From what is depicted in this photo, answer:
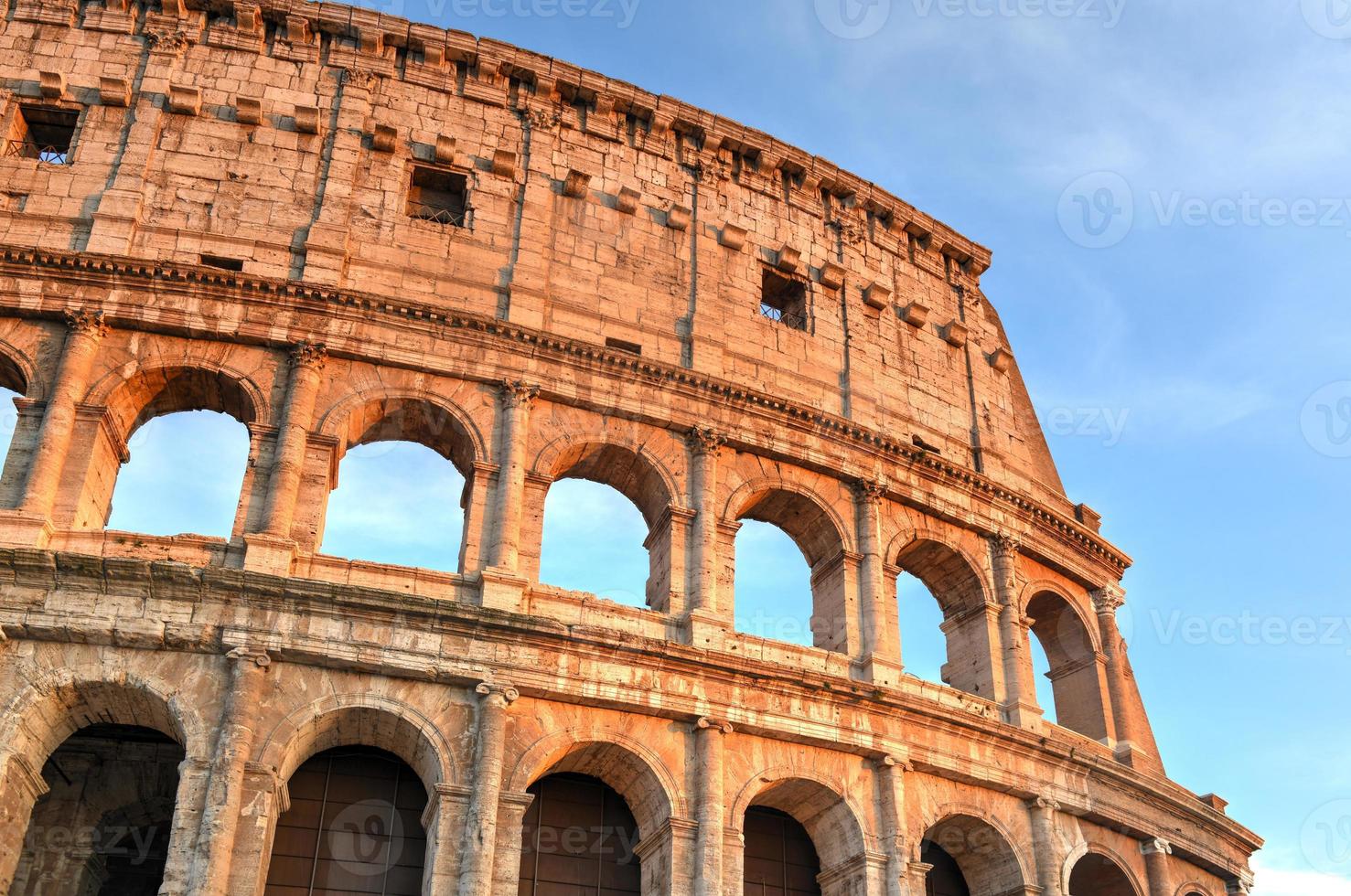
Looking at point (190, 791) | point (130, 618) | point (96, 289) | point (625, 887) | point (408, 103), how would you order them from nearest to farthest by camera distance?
point (190, 791) → point (130, 618) → point (625, 887) → point (96, 289) → point (408, 103)

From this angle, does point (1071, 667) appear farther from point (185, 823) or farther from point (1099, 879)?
point (185, 823)

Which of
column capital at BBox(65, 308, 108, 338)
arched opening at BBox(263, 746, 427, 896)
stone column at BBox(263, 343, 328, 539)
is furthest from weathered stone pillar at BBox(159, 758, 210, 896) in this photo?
column capital at BBox(65, 308, 108, 338)

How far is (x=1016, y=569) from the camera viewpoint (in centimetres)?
2327

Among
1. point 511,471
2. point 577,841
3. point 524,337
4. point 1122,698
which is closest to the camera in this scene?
point 577,841

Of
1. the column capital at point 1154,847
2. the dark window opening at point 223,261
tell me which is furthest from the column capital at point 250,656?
the column capital at point 1154,847

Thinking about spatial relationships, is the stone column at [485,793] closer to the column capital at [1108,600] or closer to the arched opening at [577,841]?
the arched opening at [577,841]

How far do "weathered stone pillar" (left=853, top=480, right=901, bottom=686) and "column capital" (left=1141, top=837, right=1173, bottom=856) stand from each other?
18.6 ft

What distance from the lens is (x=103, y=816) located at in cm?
1695

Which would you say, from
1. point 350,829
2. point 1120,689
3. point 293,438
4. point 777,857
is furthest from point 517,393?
point 1120,689

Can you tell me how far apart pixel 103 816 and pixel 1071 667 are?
54.2 ft

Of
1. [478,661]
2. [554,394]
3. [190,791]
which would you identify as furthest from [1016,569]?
[190,791]

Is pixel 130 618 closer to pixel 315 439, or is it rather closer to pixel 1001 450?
pixel 315 439

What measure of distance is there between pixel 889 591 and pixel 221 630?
34.0ft

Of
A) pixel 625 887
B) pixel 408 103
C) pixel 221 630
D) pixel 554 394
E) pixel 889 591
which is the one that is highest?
pixel 408 103
